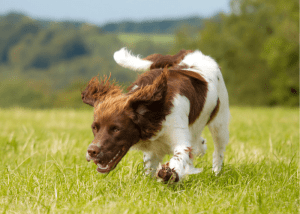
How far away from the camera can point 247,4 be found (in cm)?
3069

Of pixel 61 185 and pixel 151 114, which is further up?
pixel 151 114

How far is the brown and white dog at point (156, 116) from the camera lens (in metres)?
2.47

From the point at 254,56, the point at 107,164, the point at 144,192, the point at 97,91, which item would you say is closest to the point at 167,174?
the point at 144,192

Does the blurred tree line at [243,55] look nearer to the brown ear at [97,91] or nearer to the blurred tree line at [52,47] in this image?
the brown ear at [97,91]

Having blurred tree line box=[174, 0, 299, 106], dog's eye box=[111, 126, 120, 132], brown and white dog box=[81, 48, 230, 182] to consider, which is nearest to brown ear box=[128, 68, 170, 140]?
brown and white dog box=[81, 48, 230, 182]

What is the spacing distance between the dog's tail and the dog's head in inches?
30.1

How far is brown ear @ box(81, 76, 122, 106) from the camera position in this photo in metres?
2.84

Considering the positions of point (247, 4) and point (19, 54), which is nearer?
point (247, 4)

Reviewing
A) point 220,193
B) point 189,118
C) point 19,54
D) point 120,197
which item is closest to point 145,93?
point 189,118

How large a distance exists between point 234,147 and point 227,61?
2671 centimetres

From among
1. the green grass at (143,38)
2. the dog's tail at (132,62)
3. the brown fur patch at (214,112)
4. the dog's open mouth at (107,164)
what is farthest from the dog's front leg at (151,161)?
the green grass at (143,38)

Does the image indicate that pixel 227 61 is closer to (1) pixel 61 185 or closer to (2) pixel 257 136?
(2) pixel 257 136

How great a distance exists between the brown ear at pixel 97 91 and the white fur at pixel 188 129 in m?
0.49

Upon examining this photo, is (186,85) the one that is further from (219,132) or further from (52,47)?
(52,47)
